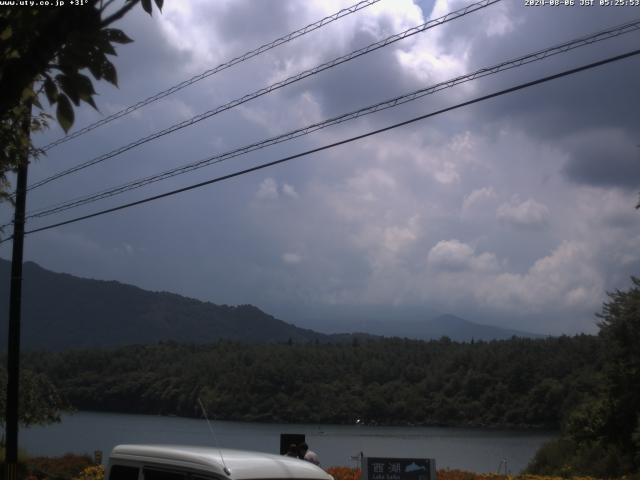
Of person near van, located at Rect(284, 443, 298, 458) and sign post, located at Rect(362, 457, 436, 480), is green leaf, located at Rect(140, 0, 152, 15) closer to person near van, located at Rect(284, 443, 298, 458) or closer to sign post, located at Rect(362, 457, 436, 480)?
sign post, located at Rect(362, 457, 436, 480)

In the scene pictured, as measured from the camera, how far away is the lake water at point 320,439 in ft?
94.1

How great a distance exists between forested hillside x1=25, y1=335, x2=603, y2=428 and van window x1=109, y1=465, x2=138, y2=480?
37.7 meters

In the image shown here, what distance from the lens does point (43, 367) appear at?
180 feet

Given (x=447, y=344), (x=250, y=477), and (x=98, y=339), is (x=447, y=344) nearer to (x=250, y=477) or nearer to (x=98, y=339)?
(x=250, y=477)

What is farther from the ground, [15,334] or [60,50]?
[60,50]

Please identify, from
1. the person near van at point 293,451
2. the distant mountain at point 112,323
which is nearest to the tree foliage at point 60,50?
the person near van at point 293,451

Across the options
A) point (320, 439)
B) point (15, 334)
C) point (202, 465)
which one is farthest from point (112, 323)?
point (202, 465)

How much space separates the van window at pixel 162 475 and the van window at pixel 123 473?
0.25 metres

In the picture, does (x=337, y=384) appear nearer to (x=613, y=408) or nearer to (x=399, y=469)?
(x=613, y=408)

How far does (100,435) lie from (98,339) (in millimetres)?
144152

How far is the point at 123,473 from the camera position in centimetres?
850

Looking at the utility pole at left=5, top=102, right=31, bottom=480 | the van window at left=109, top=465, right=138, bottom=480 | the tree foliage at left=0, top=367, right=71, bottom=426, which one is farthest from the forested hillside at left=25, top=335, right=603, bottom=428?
the van window at left=109, top=465, right=138, bottom=480

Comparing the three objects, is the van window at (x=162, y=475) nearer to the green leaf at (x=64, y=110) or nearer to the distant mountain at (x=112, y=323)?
the green leaf at (x=64, y=110)

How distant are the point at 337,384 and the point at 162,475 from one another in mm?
47963
